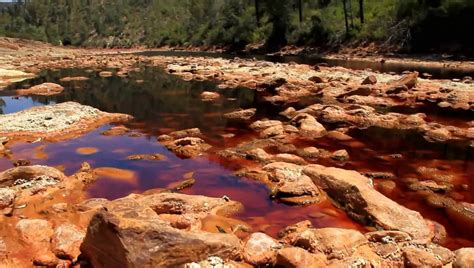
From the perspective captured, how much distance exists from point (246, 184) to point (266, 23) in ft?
199

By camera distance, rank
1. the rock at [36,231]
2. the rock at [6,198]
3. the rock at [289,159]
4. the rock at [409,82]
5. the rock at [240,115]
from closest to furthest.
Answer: the rock at [36,231] → the rock at [6,198] → the rock at [289,159] → the rock at [240,115] → the rock at [409,82]

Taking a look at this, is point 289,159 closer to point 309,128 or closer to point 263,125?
point 309,128

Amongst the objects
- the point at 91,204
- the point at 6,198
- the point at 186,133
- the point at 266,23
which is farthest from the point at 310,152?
the point at 266,23

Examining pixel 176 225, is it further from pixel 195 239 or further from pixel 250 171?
pixel 250 171

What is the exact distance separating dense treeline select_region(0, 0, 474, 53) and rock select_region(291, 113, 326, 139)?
31.3 meters

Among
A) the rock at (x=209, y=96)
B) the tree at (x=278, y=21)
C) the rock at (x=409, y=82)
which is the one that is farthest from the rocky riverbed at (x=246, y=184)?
the tree at (x=278, y=21)

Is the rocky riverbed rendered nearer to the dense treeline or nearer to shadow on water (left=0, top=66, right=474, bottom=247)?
shadow on water (left=0, top=66, right=474, bottom=247)

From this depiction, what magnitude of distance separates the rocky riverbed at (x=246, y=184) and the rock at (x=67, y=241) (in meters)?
0.02

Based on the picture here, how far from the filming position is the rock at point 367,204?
25.3 feet

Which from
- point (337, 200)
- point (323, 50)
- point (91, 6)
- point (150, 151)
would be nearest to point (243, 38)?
point (323, 50)

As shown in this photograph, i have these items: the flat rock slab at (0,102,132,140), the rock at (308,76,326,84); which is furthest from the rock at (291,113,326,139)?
the rock at (308,76,326,84)

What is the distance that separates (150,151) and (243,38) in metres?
57.6

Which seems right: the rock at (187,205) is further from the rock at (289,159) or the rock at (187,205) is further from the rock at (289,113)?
the rock at (289,113)

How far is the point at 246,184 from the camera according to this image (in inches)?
415
